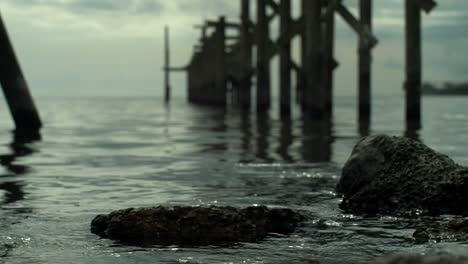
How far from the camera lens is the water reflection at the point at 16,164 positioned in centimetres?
652

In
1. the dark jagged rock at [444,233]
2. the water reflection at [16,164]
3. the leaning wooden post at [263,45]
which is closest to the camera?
the dark jagged rock at [444,233]

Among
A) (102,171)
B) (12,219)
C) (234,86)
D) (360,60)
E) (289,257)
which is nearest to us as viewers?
(289,257)

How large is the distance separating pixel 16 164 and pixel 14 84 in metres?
6.90

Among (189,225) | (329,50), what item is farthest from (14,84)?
(189,225)

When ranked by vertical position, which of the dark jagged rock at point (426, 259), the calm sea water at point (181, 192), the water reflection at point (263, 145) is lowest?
the water reflection at point (263, 145)

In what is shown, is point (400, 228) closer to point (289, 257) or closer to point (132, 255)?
point (289, 257)

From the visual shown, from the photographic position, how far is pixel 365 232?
4793 mm

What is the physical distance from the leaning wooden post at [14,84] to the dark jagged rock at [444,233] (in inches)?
498

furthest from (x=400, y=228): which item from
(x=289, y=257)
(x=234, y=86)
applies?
(x=234, y=86)

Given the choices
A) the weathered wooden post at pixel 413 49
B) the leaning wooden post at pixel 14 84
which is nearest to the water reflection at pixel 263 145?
the weathered wooden post at pixel 413 49

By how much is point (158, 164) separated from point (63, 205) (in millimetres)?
3529

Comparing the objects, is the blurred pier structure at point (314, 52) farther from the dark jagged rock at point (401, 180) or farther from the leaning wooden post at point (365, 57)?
the dark jagged rock at point (401, 180)

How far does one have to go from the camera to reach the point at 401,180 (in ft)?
19.2

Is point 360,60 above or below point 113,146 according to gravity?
above
